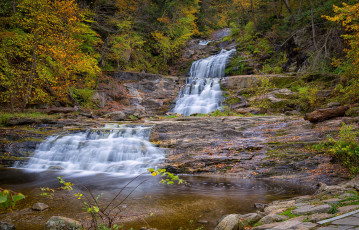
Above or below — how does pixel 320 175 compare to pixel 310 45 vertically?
below

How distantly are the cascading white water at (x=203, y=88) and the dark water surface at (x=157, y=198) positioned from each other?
1141 centimetres

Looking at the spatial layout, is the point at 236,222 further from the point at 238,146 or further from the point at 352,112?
the point at 352,112

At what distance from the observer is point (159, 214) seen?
4.80 metres

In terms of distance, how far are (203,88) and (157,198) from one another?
52.6 feet

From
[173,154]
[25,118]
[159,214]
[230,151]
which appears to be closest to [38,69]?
[25,118]

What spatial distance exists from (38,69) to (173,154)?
425 inches

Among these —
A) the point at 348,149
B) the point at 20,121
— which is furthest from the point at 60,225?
the point at 20,121

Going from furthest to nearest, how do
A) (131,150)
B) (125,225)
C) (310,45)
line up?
(310,45)
(131,150)
(125,225)

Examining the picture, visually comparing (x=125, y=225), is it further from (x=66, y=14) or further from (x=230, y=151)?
(x=66, y=14)

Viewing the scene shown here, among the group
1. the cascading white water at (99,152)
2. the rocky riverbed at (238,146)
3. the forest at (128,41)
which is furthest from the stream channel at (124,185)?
the forest at (128,41)

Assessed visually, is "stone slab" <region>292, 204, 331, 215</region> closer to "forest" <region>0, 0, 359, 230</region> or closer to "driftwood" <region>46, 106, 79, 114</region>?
"forest" <region>0, 0, 359, 230</region>

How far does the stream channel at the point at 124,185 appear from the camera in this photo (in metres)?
4.62

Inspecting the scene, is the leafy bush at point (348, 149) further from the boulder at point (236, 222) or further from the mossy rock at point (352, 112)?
the boulder at point (236, 222)

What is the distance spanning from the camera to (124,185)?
23.9 ft
